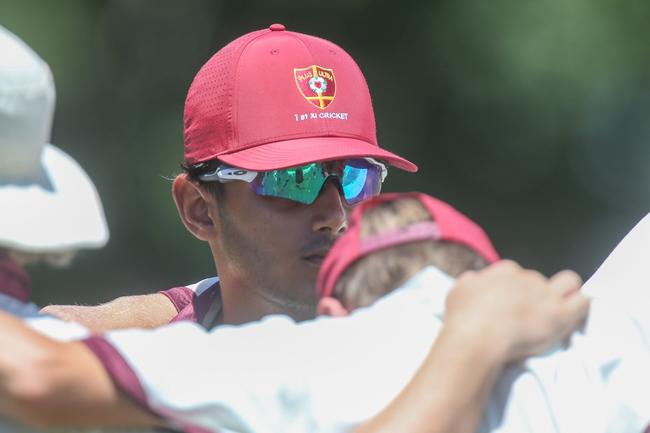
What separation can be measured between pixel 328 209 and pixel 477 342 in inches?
41.2

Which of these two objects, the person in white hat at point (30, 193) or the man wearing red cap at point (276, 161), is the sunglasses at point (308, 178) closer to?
the man wearing red cap at point (276, 161)

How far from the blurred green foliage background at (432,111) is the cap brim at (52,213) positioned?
→ 4326mm

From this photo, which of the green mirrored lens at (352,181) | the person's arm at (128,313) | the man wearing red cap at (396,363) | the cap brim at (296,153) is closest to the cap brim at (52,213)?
the man wearing red cap at (396,363)

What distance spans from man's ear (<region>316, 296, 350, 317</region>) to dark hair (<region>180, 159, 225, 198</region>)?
A: 1.03 metres

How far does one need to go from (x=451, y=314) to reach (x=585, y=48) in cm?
457

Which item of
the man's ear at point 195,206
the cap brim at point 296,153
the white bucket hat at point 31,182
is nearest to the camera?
the white bucket hat at point 31,182

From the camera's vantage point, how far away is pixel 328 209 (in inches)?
101

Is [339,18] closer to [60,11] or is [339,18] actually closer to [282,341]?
[60,11]

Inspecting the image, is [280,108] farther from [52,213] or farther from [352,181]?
[52,213]

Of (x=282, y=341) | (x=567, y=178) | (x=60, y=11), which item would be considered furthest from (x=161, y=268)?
(x=282, y=341)

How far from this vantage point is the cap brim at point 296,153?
2.49 meters

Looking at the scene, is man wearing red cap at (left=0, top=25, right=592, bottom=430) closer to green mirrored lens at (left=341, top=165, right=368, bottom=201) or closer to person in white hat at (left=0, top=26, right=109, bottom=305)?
green mirrored lens at (left=341, top=165, right=368, bottom=201)

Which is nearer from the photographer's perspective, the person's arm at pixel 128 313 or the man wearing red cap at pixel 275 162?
the man wearing red cap at pixel 275 162

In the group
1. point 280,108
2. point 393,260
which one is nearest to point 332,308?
point 393,260
